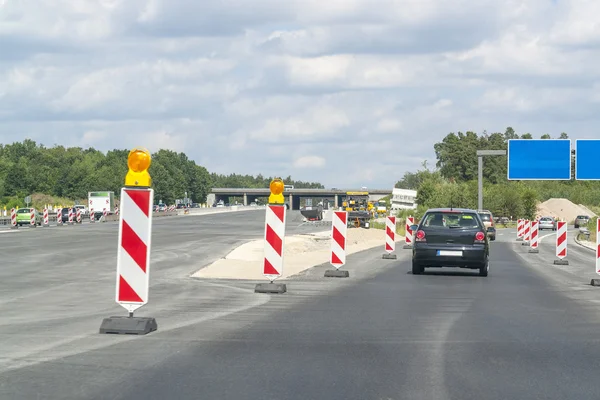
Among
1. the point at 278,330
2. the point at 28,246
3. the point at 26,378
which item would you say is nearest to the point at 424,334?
the point at 278,330

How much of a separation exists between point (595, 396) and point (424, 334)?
12.8 ft

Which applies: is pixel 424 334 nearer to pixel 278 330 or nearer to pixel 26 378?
pixel 278 330

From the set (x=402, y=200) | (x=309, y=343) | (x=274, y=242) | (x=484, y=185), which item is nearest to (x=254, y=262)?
(x=274, y=242)

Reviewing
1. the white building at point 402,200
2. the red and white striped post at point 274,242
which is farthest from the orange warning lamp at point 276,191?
the white building at point 402,200

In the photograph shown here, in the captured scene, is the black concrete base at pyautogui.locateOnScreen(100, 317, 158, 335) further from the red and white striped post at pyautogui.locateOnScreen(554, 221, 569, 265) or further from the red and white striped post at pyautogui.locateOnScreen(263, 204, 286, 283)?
the red and white striped post at pyautogui.locateOnScreen(554, 221, 569, 265)

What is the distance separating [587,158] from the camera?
163ft

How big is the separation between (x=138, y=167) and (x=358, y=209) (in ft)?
221

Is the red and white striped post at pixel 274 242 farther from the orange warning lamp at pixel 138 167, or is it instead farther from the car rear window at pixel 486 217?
the car rear window at pixel 486 217

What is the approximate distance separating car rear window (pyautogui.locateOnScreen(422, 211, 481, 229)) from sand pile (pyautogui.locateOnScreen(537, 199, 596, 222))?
109679 mm

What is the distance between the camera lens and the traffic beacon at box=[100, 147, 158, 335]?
420 inches

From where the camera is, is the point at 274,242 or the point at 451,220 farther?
the point at 451,220

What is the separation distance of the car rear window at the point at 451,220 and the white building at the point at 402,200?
59.9 metres

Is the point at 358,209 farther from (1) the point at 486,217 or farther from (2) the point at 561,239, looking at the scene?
(2) the point at 561,239

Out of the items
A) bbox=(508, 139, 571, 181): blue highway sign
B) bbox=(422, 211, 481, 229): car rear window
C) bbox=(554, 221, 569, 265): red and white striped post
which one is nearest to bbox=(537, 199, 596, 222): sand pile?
bbox=(508, 139, 571, 181): blue highway sign
